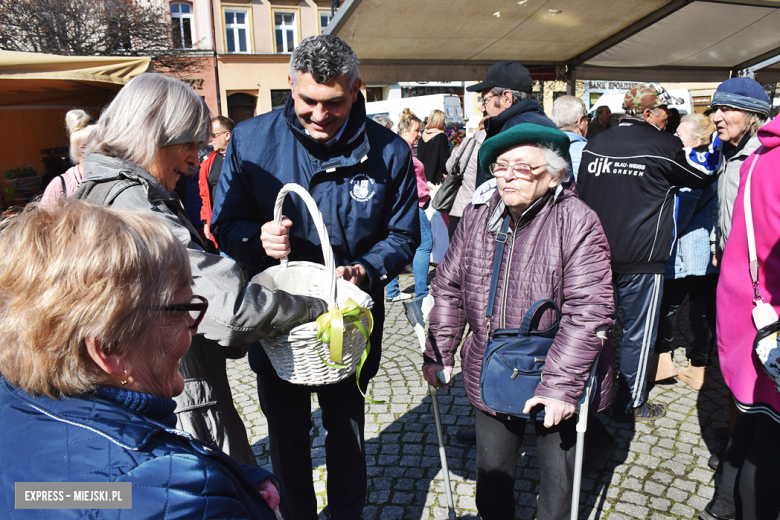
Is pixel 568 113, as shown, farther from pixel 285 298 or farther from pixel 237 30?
pixel 237 30

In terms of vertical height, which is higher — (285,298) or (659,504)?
(285,298)

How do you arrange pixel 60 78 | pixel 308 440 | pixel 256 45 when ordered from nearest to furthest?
pixel 308 440 < pixel 60 78 < pixel 256 45

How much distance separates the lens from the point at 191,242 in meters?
1.64

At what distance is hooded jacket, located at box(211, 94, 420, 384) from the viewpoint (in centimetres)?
214

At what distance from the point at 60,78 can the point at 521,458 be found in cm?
674

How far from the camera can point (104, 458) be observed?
85 cm

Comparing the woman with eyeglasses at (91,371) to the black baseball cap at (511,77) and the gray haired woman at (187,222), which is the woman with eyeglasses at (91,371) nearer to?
the gray haired woman at (187,222)

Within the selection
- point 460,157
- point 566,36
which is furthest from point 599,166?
point 566,36

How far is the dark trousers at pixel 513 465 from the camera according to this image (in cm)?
212

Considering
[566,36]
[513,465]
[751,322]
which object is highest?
[566,36]

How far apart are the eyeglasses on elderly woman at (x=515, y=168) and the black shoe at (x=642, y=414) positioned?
230 centimetres

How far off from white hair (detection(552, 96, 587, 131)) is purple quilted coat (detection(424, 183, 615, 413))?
2.51 meters

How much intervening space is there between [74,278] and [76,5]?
760 inches

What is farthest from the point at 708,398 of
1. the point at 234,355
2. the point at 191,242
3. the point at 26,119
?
the point at 26,119
